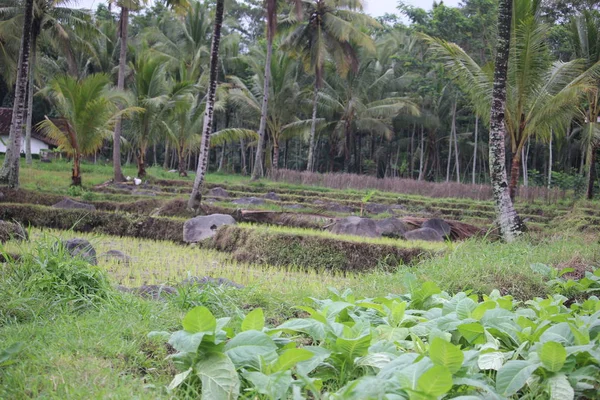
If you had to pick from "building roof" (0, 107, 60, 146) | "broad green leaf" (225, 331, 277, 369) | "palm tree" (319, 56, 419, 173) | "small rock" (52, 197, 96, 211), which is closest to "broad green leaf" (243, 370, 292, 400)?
"broad green leaf" (225, 331, 277, 369)

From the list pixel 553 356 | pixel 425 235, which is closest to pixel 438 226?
pixel 425 235

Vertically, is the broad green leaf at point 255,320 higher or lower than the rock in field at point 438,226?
higher

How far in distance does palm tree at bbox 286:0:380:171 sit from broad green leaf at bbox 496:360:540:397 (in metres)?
22.2

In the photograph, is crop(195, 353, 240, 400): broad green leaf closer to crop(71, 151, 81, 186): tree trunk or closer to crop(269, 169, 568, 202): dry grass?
crop(71, 151, 81, 186): tree trunk

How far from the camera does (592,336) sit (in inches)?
107

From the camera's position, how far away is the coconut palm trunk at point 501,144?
345 inches

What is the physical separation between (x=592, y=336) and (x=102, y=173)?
872 inches

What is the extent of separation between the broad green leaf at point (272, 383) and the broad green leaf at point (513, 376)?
81cm

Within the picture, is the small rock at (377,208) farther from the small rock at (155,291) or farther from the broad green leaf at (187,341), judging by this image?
the broad green leaf at (187,341)

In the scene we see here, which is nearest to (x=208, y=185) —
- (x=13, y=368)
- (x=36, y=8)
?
(x=36, y=8)

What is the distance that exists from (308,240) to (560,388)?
653 cm

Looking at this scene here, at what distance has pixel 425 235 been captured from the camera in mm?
10406

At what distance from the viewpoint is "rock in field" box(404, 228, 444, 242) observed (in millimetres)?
10383

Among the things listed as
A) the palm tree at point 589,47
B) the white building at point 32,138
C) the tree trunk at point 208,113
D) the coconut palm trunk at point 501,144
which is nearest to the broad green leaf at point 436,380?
the coconut palm trunk at point 501,144
